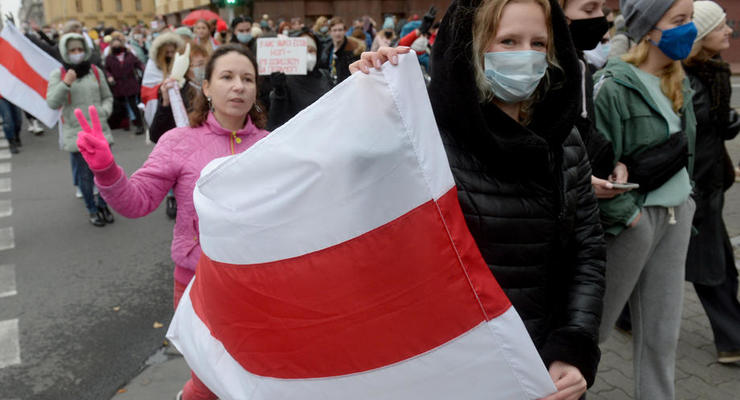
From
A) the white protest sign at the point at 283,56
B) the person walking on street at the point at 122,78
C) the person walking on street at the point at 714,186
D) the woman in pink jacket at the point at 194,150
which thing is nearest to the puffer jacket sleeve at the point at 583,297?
the woman in pink jacket at the point at 194,150

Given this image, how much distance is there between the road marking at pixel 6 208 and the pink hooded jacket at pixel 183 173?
235 inches

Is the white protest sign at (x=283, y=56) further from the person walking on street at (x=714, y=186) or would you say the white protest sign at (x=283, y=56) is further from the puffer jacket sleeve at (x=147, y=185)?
the person walking on street at (x=714, y=186)

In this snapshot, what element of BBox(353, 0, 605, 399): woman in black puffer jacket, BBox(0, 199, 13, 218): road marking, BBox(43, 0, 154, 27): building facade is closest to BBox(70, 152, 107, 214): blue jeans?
BBox(0, 199, 13, 218): road marking

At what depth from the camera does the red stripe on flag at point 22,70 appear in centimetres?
723

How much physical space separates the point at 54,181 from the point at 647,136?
8.90 metres

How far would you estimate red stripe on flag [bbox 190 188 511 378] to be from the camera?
153 cm

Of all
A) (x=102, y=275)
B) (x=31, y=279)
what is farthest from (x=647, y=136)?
(x=31, y=279)

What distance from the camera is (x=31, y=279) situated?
18.6 ft

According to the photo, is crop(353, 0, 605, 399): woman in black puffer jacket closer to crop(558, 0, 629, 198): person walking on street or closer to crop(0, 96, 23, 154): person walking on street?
crop(558, 0, 629, 198): person walking on street

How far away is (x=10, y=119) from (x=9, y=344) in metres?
8.52

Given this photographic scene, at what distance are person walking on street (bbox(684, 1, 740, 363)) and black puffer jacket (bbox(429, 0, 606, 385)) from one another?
202cm

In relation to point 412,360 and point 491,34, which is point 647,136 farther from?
point 412,360

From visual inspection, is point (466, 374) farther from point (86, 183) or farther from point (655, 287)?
point (86, 183)

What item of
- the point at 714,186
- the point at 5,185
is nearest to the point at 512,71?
the point at 714,186
